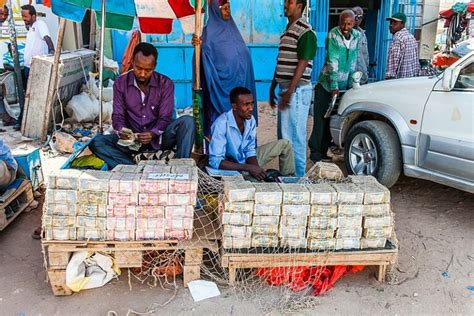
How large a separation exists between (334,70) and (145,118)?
2.25m

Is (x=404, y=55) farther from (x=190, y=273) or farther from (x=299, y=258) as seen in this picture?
(x=190, y=273)

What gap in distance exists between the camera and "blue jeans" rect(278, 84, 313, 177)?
4770 millimetres

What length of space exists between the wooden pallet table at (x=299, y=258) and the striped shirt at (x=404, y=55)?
11.1 ft

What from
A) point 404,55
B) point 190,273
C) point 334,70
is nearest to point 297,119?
point 334,70

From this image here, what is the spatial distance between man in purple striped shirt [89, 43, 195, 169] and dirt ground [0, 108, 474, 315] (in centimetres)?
99

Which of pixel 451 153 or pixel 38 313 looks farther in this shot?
pixel 451 153

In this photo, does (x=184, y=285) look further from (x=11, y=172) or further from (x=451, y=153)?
(x=451, y=153)

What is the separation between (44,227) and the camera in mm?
3066

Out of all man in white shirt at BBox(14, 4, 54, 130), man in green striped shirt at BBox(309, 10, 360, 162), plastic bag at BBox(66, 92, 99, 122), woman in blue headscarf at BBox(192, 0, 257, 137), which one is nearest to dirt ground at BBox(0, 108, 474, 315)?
man in green striped shirt at BBox(309, 10, 360, 162)

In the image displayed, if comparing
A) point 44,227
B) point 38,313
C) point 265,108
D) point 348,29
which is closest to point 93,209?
point 44,227

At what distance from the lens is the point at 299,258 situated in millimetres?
3193

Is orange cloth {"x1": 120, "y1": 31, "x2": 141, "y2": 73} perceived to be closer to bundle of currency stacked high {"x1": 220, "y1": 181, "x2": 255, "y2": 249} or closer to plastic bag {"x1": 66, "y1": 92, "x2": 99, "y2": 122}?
plastic bag {"x1": 66, "y1": 92, "x2": 99, "y2": 122}

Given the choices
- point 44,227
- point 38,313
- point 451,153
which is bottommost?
point 38,313

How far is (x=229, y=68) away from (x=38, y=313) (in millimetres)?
3050
